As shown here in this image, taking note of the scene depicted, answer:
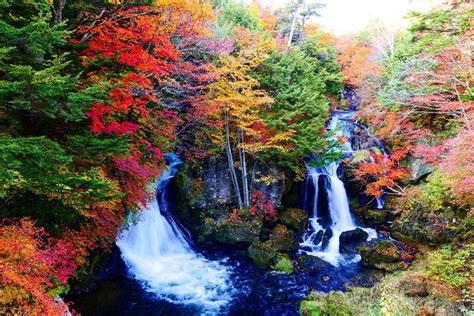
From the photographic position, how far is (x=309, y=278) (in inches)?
515

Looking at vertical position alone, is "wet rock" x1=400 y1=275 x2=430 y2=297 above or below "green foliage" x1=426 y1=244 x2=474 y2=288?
below

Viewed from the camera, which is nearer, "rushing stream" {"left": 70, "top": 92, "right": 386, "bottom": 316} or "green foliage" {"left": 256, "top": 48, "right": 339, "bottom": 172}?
"rushing stream" {"left": 70, "top": 92, "right": 386, "bottom": 316}

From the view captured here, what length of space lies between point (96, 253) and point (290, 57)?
13.3m

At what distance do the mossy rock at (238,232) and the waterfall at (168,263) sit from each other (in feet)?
4.30

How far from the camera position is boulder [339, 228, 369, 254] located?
15414 mm

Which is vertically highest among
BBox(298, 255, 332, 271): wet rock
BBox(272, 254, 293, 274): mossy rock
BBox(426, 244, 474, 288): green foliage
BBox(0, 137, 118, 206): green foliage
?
BBox(0, 137, 118, 206): green foliage

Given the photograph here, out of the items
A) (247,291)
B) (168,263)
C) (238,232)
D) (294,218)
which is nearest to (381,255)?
(294,218)

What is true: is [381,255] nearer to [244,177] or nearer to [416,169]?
[416,169]

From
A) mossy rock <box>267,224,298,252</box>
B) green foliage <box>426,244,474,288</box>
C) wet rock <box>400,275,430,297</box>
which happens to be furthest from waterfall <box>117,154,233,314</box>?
green foliage <box>426,244,474,288</box>

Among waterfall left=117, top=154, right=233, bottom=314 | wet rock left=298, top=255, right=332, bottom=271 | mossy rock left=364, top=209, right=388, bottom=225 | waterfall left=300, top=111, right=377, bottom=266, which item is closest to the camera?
waterfall left=117, top=154, right=233, bottom=314

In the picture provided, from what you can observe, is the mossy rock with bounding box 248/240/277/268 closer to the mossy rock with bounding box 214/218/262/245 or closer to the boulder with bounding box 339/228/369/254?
the mossy rock with bounding box 214/218/262/245

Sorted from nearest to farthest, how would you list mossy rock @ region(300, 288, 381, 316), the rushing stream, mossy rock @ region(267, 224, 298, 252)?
mossy rock @ region(300, 288, 381, 316), the rushing stream, mossy rock @ region(267, 224, 298, 252)

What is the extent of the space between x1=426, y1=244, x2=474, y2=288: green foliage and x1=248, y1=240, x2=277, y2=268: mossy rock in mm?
6016

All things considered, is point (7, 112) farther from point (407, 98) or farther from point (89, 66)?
point (407, 98)
